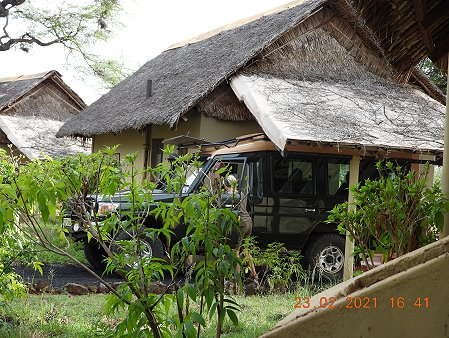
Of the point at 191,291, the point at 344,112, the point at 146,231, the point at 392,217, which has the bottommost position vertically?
the point at 191,291

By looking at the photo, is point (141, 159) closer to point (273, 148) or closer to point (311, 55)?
point (311, 55)

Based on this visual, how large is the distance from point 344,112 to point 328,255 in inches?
115

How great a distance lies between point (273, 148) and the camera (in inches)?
405

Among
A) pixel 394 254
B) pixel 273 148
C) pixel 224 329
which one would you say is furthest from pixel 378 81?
pixel 394 254

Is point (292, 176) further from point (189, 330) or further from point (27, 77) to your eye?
point (27, 77)

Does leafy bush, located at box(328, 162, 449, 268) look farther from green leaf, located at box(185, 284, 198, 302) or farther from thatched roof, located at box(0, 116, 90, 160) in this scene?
thatched roof, located at box(0, 116, 90, 160)

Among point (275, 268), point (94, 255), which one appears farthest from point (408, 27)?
point (94, 255)

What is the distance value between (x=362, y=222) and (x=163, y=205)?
1.87 m

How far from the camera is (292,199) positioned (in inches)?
404

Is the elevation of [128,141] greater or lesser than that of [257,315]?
greater

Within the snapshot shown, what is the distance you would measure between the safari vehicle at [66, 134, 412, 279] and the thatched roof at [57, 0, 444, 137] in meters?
2.53

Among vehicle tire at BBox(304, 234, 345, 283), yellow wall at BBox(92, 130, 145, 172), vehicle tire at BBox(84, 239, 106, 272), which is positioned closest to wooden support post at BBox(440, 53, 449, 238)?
vehicle tire at BBox(304, 234, 345, 283)

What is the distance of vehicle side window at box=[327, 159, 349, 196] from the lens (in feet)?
34.6

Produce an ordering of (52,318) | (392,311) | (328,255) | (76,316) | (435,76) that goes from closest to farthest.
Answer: (392,311), (52,318), (76,316), (328,255), (435,76)
